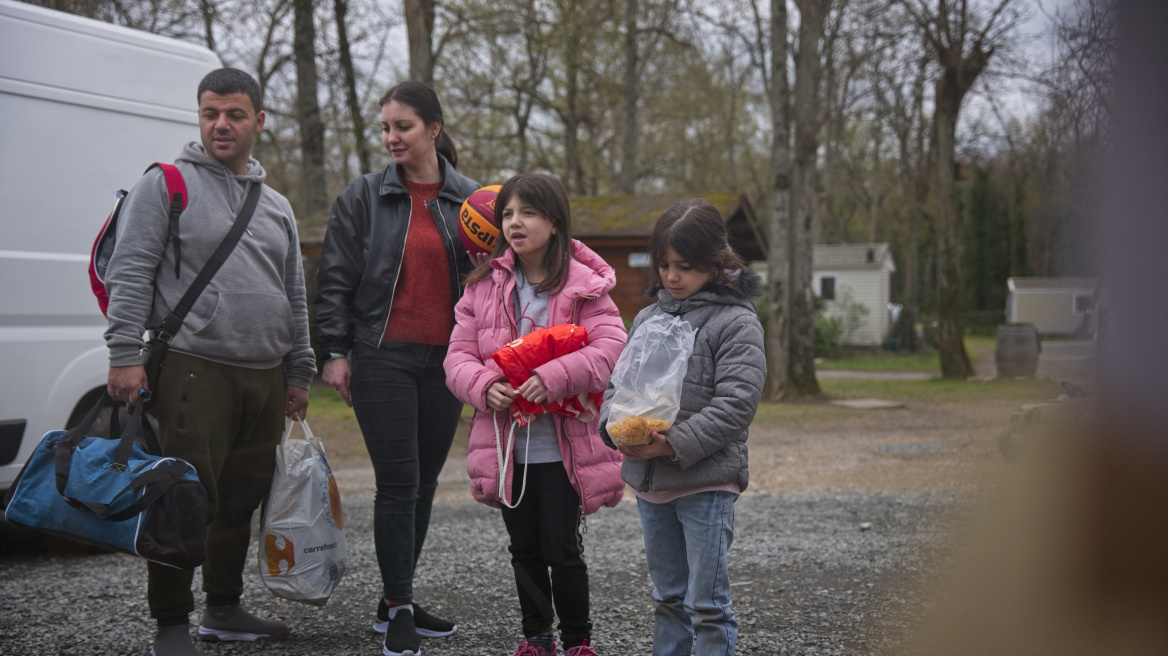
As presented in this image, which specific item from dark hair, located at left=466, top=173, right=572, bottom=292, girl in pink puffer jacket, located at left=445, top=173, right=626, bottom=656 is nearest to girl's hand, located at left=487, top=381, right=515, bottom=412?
girl in pink puffer jacket, located at left=445, top=173, right=626, bottom=656

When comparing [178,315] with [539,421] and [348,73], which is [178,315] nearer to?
[539,421]

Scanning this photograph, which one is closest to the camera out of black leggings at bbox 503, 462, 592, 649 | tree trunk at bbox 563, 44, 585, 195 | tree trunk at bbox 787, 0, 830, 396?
black leggings at bbox 503, 462, 592, 649

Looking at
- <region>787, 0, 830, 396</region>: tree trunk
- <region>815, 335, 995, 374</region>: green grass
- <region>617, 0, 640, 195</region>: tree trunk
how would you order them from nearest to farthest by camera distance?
<region>787, 0, 830, 396</region>: tree trunk → <region>617, 0, 640, 195</region>: tree trunk → <region>815, 335, 995, 374</region>: green grass

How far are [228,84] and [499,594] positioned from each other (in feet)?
7.54

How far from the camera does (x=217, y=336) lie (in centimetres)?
300

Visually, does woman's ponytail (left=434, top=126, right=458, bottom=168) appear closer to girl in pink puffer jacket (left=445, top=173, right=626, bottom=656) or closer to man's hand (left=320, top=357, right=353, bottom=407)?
girl in pink puffer jacket (left=445, top=173, right=626, bottom=656)

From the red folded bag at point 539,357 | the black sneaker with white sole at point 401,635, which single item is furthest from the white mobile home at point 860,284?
the red folded bag at point 539,357

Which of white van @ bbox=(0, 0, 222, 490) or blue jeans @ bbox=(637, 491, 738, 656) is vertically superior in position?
white van @ bbox=(0, 0, 222, 490)

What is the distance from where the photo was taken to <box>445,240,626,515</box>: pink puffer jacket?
8.87ft

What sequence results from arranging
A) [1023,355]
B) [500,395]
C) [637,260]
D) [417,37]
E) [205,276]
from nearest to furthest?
[1023,355] → [500,395] → [205,276] → [417,37] → [637,260]

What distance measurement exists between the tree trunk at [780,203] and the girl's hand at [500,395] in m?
12.9

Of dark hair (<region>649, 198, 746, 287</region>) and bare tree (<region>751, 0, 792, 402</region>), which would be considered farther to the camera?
bare tree (<region>751, 0, 792, 402</region>)

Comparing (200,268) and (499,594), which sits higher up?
→ (200,268)

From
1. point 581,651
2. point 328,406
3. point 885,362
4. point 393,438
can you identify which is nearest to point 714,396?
point 581,651
